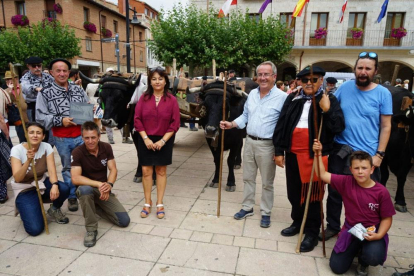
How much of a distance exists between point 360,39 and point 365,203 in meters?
22.0

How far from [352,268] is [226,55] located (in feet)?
55.9

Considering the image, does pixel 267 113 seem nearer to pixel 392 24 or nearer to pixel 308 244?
pixel 308 244

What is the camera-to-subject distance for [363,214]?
2.78 m

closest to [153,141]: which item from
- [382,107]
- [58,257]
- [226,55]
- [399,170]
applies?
[58,257]

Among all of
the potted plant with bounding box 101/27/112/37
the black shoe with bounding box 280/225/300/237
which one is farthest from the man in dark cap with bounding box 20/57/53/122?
the potted plant with bounding box 101/27/112/37

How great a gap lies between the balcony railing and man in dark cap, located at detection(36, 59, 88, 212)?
2048cm

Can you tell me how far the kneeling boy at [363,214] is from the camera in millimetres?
2684

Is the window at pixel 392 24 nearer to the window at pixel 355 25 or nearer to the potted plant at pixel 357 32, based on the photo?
the window at pixel 355 25

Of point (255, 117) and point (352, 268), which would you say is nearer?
point (352, 268)

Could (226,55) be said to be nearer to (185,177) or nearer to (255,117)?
(185,177)

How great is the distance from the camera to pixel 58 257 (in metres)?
3.02

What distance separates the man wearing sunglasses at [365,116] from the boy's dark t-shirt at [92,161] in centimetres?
277

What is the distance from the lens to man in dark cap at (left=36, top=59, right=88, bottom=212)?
3994mm

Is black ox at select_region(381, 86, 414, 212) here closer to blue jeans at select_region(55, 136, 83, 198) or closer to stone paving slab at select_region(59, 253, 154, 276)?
stone paving slab at select_region(59, 253, 154, 276)
